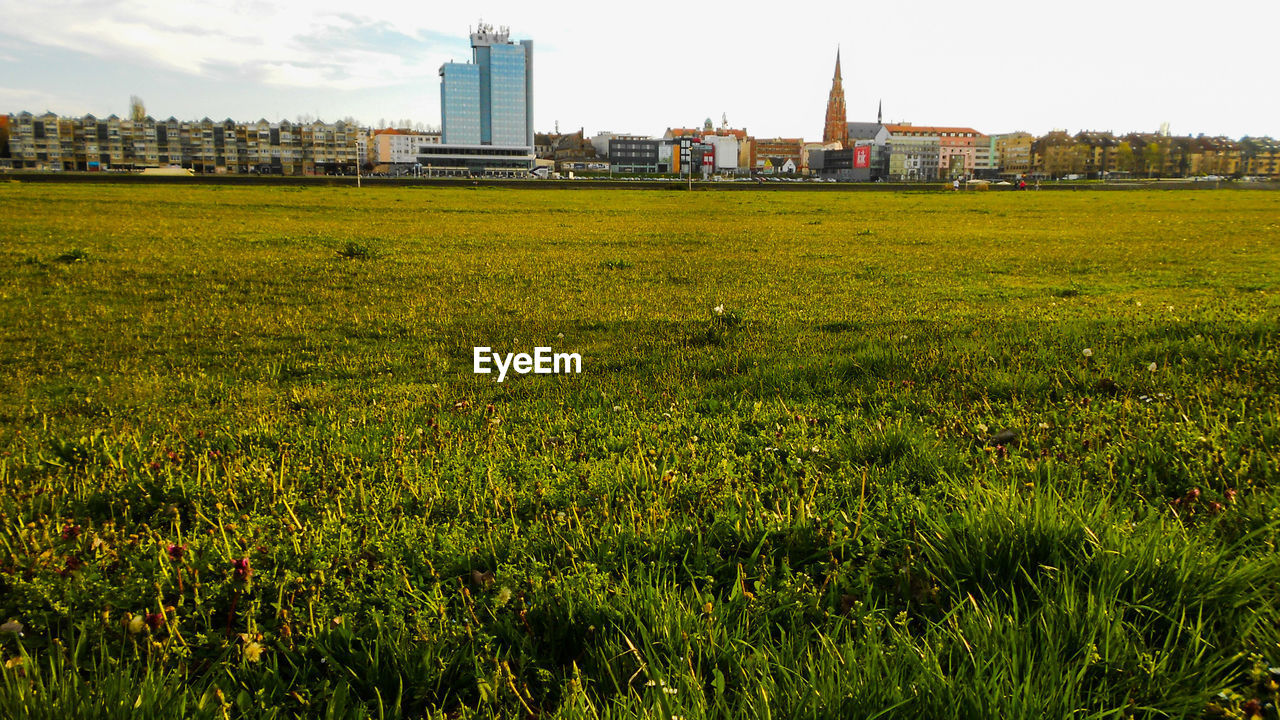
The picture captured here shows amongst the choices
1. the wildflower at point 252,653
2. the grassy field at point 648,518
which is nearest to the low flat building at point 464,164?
the grassy field at point 648,518

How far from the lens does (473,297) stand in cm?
1208

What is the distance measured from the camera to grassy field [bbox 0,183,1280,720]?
2531 mm

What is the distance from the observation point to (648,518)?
3836mm

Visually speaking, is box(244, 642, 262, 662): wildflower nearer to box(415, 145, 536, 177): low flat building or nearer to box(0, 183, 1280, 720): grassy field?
box(0, 183, 1280, 720): grassy field

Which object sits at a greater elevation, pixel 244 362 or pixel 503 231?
pixel 503 231

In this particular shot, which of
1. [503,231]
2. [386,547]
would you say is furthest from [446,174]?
[386,547]

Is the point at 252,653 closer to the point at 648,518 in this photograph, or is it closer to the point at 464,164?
the point at 648,518

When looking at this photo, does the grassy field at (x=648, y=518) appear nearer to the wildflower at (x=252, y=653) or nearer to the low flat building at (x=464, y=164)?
the wildflower at (x=252, y=653)

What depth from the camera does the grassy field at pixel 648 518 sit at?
2.53m

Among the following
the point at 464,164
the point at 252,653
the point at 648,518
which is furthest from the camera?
the point at 464,164

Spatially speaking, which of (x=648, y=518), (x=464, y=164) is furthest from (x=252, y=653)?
(x=464, y=164)

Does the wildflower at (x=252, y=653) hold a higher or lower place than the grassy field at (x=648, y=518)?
lower

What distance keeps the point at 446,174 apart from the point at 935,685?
198 m

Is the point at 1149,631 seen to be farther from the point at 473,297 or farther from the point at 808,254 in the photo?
the point at 808,254
